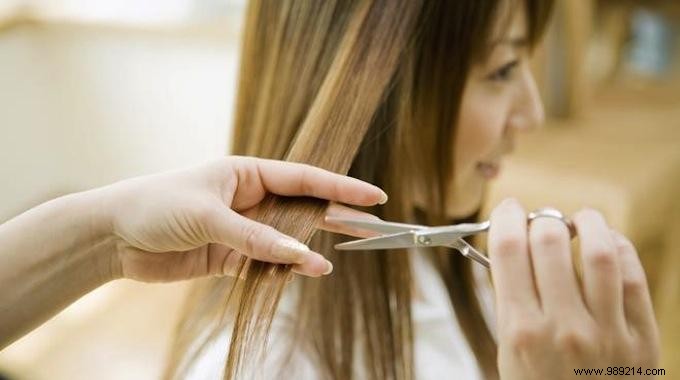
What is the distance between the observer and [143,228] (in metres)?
0.60

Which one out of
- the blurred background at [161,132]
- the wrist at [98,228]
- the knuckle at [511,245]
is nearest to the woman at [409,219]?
the knuckle at [511,245]

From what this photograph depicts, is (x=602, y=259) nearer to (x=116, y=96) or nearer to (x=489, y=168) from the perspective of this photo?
(x=489, y=168)

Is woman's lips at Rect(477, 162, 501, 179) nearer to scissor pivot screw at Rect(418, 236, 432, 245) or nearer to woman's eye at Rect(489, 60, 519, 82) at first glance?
woman's eye at Rect(489, 60, 519, 82)

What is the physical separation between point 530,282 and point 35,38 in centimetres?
135

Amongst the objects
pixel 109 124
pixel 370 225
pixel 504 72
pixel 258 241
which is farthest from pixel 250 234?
pixel 109 124

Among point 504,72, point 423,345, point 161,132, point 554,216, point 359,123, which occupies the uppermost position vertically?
point 161,132

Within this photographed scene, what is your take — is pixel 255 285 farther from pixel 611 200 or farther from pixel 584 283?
pixel 611 200

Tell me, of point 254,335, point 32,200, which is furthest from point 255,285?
point 32,200

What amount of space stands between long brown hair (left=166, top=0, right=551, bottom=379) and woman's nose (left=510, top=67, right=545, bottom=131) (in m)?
0.06

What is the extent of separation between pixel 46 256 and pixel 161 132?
48.2 inches

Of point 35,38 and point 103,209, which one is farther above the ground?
point 35,38

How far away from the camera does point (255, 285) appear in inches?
25.0

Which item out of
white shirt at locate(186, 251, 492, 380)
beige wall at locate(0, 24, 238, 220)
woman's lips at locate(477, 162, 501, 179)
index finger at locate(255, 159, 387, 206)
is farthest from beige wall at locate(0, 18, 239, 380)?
index finger at locate(255, 159, 387, 206)

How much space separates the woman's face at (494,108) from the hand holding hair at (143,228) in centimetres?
36
